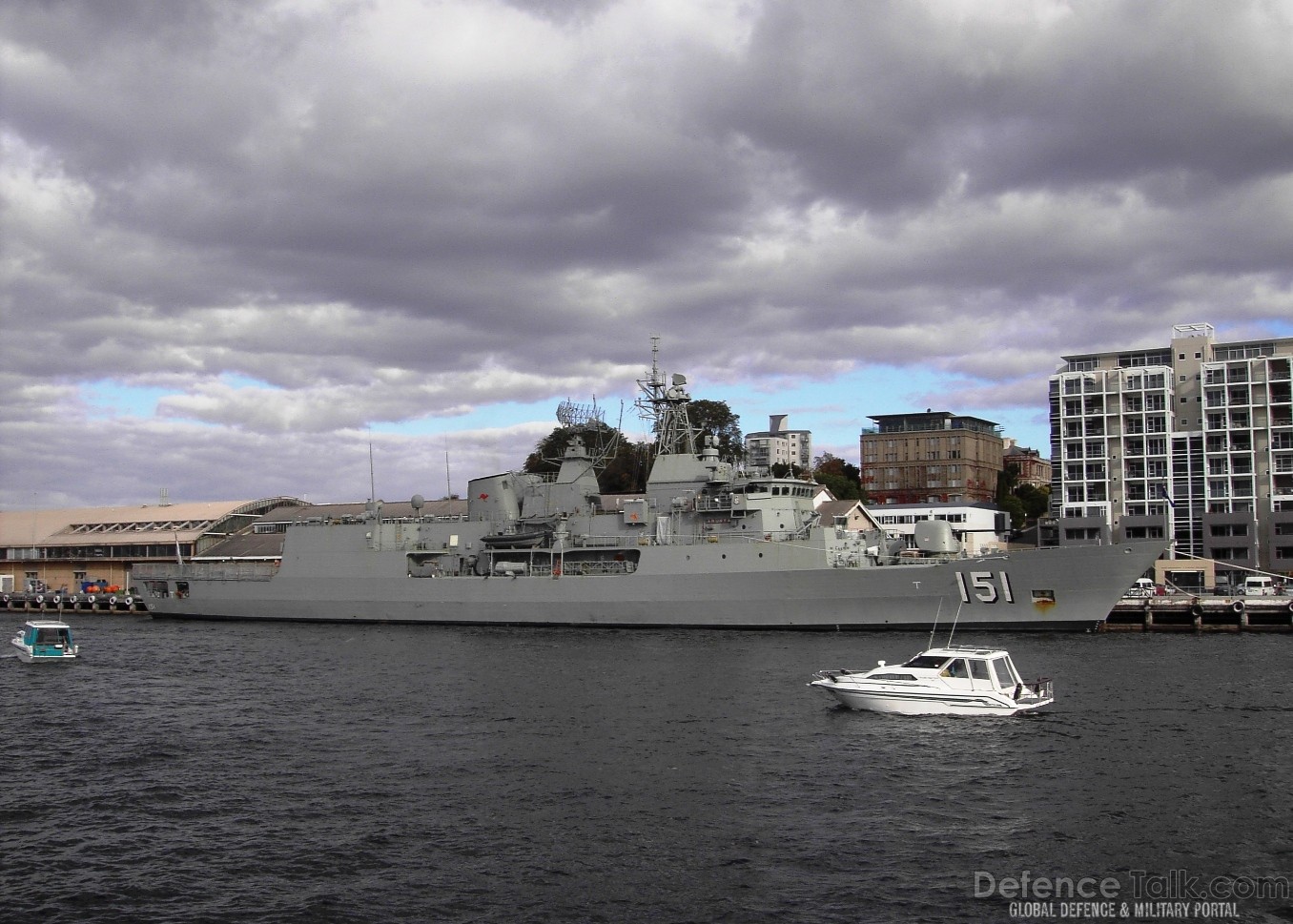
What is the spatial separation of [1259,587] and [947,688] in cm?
3133

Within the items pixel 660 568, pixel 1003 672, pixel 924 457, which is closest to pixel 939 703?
pixel 1003 672

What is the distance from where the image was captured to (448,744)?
1789 centimetres

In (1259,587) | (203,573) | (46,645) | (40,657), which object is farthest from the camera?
(203,573)

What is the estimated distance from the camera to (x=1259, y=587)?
143 feet

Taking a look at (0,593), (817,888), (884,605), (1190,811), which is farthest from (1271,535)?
(0,593)

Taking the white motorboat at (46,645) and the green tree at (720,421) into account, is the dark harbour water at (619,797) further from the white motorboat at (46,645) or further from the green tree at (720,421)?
the green tree at (720,421)

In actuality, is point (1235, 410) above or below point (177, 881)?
above

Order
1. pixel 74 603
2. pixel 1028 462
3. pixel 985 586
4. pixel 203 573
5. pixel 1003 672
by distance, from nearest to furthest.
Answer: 1. pixel 1003 672
2. pixel 985 586
3. pixel 203 573
4. pixel 74 603
5. pixel 1028 462

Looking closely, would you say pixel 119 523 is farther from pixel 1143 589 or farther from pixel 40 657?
pixel 1143 589

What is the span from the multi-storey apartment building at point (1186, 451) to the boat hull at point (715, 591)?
90.4ft

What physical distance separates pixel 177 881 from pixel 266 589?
114ft

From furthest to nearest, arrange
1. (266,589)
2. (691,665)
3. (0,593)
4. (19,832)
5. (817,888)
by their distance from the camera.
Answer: (0,593)
(266,589)
(691,665)
(19,832)
(817,888)

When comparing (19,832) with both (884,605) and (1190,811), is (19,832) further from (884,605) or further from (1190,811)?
(884,605)

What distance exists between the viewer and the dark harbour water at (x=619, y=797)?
36.8 feet
